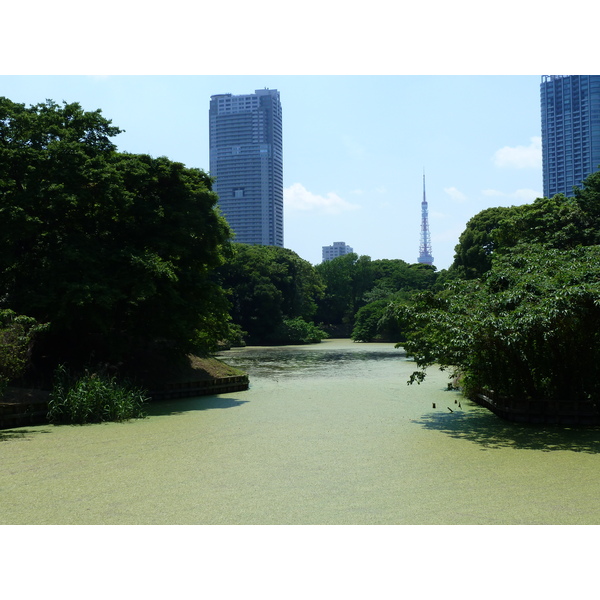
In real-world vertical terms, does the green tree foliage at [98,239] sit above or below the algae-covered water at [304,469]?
above

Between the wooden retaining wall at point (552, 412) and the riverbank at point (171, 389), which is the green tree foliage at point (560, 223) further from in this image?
the riverbank at point (171, 389)

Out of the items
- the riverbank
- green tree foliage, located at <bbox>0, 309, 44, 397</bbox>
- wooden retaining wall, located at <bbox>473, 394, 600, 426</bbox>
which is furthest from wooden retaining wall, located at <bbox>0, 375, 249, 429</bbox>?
wooden retaining wall, located at <bbox>473, 394, 600, 426</bbox>

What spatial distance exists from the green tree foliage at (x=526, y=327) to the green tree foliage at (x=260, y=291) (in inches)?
1558

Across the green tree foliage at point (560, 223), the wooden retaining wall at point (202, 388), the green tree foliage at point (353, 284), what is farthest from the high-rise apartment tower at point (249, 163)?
the wooden retaining wall at point (202, 388)

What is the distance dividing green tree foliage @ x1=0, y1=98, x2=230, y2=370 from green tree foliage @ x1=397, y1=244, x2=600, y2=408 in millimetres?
6131

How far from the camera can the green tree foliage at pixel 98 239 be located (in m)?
13.0

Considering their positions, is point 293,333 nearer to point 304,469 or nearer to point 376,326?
point 376,326

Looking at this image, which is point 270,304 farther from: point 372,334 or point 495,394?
point 495,394

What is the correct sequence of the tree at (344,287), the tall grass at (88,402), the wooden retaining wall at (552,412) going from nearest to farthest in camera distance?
the wooden retaining wall at (552,412) → the tall grass at (88,402) → the tree at (344,287)

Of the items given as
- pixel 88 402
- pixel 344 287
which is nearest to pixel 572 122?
pixel 88 402

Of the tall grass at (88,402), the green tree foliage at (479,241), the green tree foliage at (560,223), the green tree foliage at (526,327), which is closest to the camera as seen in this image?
the green tree foliage at (526,327)

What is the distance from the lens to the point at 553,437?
9289 mm

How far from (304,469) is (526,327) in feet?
14.3

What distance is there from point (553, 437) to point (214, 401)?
8465mm
